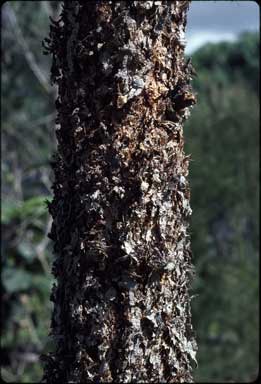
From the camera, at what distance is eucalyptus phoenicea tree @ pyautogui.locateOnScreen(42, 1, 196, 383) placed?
214 cm

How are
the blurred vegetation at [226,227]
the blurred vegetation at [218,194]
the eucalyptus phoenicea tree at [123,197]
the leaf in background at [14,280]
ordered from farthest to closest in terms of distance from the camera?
the blurred vegetation at [226,227]
the blurred vegetation at [218,194]
the leaf in background at [14,280]
the eucalyptus phoenicea tree at [123,197]

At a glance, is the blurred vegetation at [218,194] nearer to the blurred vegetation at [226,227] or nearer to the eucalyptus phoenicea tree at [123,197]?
the blurred vegetation at [226,227]

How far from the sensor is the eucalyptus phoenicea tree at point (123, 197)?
2141 mm

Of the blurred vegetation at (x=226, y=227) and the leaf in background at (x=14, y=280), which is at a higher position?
the blurred vegetation at (x=226, y=227)

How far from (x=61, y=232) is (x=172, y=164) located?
367mm

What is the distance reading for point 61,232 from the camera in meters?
2.28

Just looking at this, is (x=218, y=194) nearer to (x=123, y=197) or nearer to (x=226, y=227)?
(x=226, y=227)

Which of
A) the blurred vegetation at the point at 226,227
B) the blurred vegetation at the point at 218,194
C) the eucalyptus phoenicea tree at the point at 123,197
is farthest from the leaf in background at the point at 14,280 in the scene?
the eucalyptus phoenicea tree at the point at 123,197

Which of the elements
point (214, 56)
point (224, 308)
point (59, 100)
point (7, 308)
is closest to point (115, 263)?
point (59, 100)

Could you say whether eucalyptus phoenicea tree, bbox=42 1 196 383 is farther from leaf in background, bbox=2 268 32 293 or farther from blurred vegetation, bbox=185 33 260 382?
blurred vegetation, bbox=185 33 260 382

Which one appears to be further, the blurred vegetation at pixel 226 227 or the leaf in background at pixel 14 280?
the blurred vegetation at pixel 226 227

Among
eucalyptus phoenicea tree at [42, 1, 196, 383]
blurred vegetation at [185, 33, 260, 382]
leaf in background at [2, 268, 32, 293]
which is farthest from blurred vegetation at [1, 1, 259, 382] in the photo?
eucalyptus phoenicea tree at [42, 1, 196, 383]

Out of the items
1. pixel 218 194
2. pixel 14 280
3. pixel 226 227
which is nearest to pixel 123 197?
pixel 14 280

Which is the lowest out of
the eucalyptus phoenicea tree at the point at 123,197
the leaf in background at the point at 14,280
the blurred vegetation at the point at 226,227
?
the eucalyptus phoenicea tree at the point at 123,197
